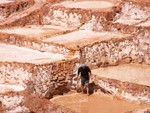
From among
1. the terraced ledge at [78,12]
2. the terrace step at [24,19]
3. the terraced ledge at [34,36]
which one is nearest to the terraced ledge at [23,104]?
the terraced ledge at [34,36]

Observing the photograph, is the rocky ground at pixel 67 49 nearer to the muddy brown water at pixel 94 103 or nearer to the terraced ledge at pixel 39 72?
the terraced ledge at pixel 39 72

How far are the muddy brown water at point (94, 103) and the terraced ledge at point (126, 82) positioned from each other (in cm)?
20

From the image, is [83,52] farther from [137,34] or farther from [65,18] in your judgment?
[65,18]

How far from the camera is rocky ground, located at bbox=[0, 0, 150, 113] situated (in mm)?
13281

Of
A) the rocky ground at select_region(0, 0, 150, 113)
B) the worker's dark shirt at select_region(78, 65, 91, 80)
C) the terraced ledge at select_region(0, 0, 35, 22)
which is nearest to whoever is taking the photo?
the rocky ground at select_region(0, 0, 150, 113)

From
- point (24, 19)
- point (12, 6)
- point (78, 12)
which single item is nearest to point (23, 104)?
point (78, 12)

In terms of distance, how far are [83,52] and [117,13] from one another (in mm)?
4042

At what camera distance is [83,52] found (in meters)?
14.8

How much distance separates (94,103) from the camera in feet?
43.8

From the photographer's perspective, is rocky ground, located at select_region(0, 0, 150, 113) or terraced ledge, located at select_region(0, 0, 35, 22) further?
terraced ledge, located at select_region(0, 0, 35, 22)

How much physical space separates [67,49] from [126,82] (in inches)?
95.8

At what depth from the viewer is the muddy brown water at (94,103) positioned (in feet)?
42.2

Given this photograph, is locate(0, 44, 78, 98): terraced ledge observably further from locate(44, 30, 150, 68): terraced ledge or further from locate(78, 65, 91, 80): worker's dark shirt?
locate(44, 30, 150, 68): terraced ledge

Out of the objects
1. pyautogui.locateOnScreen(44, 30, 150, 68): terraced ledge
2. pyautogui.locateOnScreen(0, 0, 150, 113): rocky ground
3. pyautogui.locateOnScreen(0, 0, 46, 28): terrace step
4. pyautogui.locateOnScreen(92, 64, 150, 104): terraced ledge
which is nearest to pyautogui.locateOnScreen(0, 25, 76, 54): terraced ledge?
pyautogui.locateOnScreen(0, 0, 150, 113): rocky ground
